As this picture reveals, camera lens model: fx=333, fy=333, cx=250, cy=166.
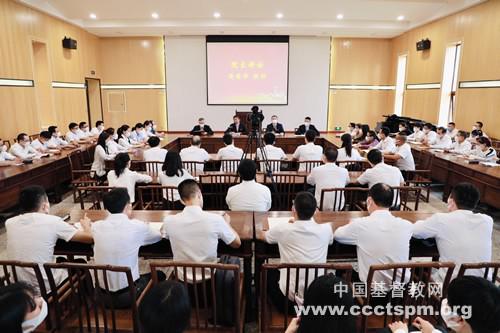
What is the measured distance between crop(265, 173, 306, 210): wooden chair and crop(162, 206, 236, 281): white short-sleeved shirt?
1.79 metres

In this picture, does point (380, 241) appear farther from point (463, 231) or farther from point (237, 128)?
point (237, 128)

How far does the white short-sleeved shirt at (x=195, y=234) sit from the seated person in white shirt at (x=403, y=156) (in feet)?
13.8

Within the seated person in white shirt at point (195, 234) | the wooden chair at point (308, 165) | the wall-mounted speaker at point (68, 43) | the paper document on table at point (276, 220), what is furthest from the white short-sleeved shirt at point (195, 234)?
the wall-mounted speaker at point (68, 43)

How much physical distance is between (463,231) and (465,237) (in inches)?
1.4

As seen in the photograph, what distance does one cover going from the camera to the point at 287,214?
2598mm

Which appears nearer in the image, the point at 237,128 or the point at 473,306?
the point at 473,306

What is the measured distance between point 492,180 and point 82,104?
9905mm

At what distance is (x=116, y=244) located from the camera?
188cm

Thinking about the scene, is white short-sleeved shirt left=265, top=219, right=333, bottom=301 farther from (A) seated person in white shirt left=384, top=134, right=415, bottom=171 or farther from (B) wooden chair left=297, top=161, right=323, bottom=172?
(A) seated person in white shirt left=384, top=134, right=415, bottom=171

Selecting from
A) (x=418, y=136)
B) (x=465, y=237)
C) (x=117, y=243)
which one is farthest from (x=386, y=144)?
(x=117, y=243)

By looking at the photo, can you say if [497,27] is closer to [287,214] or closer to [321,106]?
[321,106]

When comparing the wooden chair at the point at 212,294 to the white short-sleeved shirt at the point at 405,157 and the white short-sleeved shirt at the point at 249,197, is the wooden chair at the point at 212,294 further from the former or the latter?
the white short-sleeved shirt at the point at 405,157

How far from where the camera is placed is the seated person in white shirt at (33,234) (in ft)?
6.31

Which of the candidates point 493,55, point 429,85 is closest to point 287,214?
point 493,55
